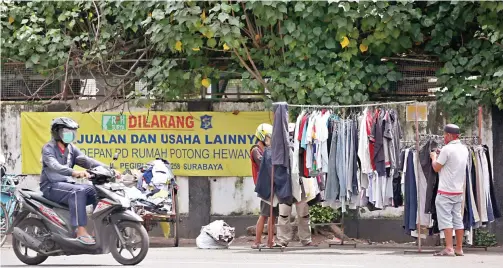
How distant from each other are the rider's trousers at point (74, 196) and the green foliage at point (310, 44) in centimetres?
460

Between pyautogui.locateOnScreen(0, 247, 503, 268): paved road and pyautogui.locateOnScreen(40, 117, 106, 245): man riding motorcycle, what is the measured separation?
2.07 ft

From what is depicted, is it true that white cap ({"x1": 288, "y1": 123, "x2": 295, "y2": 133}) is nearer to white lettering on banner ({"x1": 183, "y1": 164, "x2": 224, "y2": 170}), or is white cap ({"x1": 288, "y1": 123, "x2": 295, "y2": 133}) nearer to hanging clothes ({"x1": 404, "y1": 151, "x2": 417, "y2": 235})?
hanging clothes ({"x1": 404, "y1": 151, "x2": 417, "y2": 235})

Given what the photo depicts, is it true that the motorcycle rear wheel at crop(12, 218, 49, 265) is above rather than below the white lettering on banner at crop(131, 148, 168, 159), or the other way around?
below

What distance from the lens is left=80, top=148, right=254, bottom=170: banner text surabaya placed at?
1769 centimetres

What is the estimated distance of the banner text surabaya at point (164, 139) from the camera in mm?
17703

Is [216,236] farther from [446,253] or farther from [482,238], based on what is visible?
[482,238]

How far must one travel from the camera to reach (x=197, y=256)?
14.6m

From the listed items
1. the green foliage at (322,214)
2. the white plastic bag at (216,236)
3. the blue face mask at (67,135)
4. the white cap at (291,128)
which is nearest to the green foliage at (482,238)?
the green foliage at (322,214)

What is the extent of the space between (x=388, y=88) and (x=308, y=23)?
1611mm

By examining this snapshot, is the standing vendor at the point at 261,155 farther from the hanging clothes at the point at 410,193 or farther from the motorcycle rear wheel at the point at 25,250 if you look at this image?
→ the motorcycle rear wheel at the point at 25,250

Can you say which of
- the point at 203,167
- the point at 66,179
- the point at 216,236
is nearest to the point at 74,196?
the point at 66,179

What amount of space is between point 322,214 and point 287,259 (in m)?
3.14

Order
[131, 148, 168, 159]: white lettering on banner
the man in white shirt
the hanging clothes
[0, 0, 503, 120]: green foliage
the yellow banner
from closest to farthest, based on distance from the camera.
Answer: the man in white shirt
the hanging clothes
[0, 0, 503, 120]: green foliage
the yellow banner
[131, 148, 168, 159]: white lettering on banner

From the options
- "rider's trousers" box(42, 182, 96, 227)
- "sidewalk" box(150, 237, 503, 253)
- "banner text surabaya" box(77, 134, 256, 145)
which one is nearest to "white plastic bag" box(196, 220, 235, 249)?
"sidewalk" box(150, 237, 503, 253)
